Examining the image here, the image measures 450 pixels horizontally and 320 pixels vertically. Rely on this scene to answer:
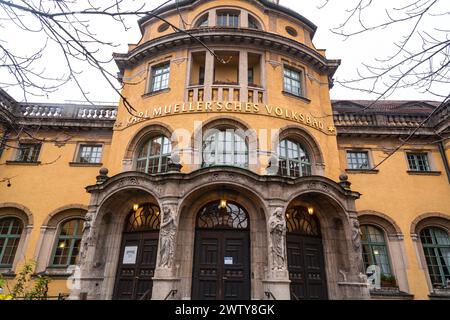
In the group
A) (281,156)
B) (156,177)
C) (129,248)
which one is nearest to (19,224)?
(129,248)

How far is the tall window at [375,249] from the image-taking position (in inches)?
529

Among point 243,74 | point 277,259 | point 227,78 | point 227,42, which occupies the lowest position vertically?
point 277,259

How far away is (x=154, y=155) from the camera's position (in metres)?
12.4

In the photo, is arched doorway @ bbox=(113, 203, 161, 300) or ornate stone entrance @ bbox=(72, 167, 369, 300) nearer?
ornate stone entrance @ bbox=(72, 167, 369, 300)

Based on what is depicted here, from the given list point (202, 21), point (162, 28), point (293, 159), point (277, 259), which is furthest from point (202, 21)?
point (277, 259)

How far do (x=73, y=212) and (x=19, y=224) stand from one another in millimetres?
2735

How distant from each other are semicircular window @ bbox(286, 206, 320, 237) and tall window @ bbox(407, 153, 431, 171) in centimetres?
780

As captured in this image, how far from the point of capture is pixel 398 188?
14.6 meters

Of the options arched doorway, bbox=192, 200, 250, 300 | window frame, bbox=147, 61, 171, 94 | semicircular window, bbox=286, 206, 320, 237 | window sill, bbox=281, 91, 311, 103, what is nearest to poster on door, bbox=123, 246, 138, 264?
arched doorway, bbox=192, 200, 250, 300

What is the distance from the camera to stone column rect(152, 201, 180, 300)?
29.3ft

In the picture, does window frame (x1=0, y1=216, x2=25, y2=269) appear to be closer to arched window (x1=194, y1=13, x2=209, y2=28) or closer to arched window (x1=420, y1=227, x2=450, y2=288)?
arched window (x1=194, y1=13, x2=209, y2=28)

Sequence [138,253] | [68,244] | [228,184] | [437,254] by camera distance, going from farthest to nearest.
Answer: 1. [437,254]
2. [68,244]
3. [138,253]
4. [228,184]

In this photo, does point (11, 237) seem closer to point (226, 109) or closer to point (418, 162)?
point (226, 109)

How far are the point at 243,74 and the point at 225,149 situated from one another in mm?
3658
